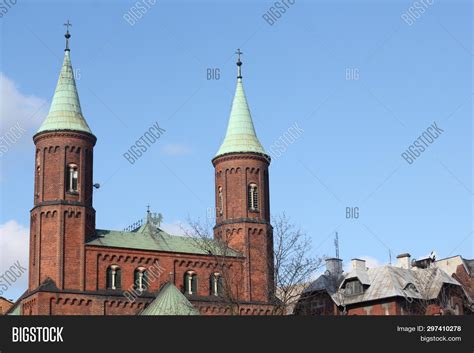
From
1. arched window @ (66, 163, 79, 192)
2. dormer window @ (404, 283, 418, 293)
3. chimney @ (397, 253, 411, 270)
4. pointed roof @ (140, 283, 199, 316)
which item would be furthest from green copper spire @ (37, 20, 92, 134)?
chimney @ (397, 253, 411, 270)

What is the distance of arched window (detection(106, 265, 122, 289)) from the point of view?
6512 centimetres

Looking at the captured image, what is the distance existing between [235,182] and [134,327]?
45060mm

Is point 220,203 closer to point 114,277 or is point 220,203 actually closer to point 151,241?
point 151,241

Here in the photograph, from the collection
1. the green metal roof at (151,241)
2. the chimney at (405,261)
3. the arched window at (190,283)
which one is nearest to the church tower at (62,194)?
the green metal roof at (151,241)

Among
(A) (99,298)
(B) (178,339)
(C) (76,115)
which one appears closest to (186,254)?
(A) (99,298)

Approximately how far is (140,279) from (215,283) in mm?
6474

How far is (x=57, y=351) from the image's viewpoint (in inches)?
1029

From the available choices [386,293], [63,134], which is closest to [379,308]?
[386,293]

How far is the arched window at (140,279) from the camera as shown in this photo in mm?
66375

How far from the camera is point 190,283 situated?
6919cm

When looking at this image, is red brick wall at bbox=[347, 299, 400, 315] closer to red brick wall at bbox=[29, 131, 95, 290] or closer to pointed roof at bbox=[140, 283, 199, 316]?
pointed roof at bbox=[140, 283, 199, 316]

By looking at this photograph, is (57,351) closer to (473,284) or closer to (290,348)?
(290,348)

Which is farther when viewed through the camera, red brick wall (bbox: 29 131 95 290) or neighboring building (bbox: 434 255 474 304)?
neighboring building (bbox: 434 255 474 304)

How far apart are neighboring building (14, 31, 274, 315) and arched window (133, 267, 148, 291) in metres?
0.07
